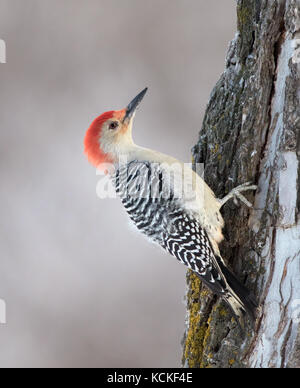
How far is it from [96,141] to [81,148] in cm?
145

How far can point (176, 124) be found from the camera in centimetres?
421

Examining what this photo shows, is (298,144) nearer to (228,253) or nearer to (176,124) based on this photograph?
(228,253)

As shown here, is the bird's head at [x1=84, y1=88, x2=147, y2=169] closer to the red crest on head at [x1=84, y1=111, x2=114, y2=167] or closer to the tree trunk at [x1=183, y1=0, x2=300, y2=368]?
the red crest on head at [x1=84, y1=111, x2=114, y2=167]

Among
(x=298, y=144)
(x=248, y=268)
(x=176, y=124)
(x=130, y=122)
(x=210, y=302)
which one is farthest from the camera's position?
(x=176, y=124)

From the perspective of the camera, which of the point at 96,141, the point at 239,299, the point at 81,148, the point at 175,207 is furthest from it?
the point at 81,148

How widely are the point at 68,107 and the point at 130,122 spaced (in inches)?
58.9

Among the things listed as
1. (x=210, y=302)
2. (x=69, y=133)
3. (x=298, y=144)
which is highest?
(x=69, y=133)

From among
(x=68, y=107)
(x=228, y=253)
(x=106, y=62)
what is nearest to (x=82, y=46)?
(x=106, y=62)

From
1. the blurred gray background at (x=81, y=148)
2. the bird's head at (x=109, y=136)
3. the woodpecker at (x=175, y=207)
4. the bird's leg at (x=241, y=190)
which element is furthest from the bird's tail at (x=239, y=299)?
the blurred gray background at (x=81, y=148)

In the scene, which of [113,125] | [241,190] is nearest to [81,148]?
[113,125]

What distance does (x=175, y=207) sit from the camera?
2543 mm

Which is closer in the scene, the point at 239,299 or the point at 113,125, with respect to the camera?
the point at 239,299

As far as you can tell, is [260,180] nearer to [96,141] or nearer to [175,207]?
[175,207]

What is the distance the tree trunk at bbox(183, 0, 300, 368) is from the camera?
7.20ft
